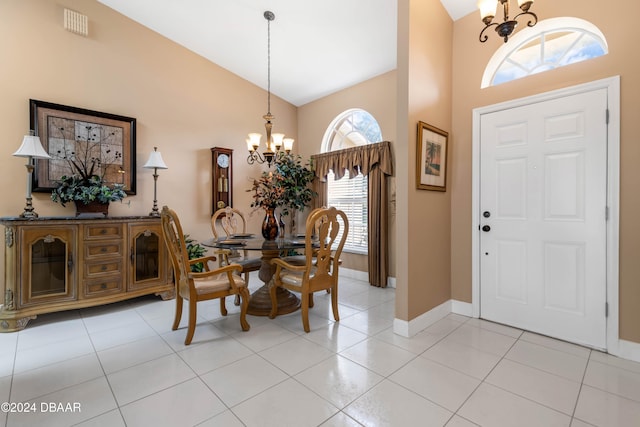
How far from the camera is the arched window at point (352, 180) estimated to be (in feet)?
15.1

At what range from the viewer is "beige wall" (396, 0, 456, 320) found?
254 cm

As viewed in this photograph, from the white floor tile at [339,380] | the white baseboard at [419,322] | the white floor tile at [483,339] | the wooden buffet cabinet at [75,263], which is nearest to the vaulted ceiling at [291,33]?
the wooden buffet cabinet at [75,263]

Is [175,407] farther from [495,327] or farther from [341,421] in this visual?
[495,327]

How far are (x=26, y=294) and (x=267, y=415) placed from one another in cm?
280

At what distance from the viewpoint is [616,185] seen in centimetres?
222

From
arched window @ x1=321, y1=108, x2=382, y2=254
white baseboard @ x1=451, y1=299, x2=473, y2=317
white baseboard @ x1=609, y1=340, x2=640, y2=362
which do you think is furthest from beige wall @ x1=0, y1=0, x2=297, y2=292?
white baseboard @ x1=609, y1=340, x2=640, y2=362

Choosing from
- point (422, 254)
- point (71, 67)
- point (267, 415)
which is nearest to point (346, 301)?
point (422, 254)

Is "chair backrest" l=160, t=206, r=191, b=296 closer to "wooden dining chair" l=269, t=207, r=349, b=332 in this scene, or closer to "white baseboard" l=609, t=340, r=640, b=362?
"wooden dining chair" l=269, t=207, r=349, b=332

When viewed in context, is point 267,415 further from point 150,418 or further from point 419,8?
point 419,8

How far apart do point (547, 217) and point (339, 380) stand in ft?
7.64

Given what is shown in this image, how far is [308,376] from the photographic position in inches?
75.9

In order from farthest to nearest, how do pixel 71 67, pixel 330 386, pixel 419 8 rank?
pixel 71 67
pixel 419 8
pixel 330 386

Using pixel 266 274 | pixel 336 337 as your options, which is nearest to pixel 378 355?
pixel 336 337

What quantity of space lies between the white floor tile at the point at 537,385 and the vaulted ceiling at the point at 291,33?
134 inches
